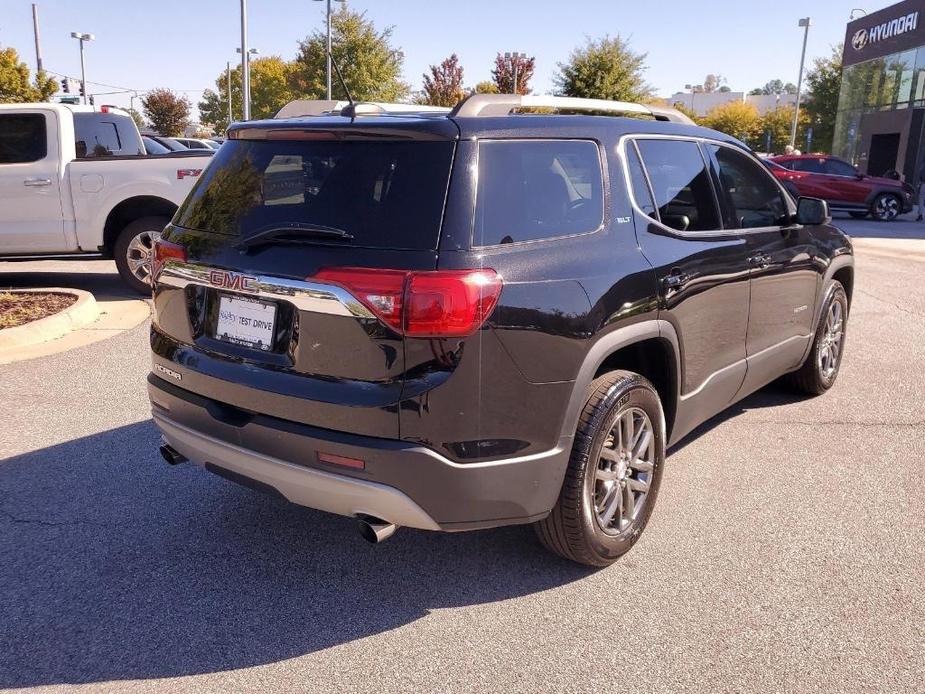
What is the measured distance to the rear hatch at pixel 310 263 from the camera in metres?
2.84

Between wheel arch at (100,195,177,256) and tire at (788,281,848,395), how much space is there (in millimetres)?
6666

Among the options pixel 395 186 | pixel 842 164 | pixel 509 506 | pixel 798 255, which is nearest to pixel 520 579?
pixel 509 506

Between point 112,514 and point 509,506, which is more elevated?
point 509,506

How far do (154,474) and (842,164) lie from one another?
23.3 meters

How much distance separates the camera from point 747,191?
482 cm

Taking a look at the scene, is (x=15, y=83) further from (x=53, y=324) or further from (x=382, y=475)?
→ (x=382, y=475)

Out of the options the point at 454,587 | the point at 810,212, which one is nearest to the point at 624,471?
the point at 454,587

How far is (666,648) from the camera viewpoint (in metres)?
2.98

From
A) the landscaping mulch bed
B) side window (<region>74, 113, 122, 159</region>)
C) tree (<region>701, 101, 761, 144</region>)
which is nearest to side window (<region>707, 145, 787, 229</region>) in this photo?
the landscaping mulch bed

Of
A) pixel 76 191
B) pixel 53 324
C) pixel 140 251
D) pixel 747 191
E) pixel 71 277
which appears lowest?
pixel 71 277

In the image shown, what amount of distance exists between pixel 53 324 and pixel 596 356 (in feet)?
18.6

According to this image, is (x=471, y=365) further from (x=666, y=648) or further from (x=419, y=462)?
(x=666, y=648)

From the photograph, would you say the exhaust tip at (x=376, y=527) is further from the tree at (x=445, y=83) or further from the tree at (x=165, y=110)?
the tree at (x=165, y=110)

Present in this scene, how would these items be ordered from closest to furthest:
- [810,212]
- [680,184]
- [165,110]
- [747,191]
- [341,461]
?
[341,461] < [680,184] < [747,191] < [810,212] < [165,110]
